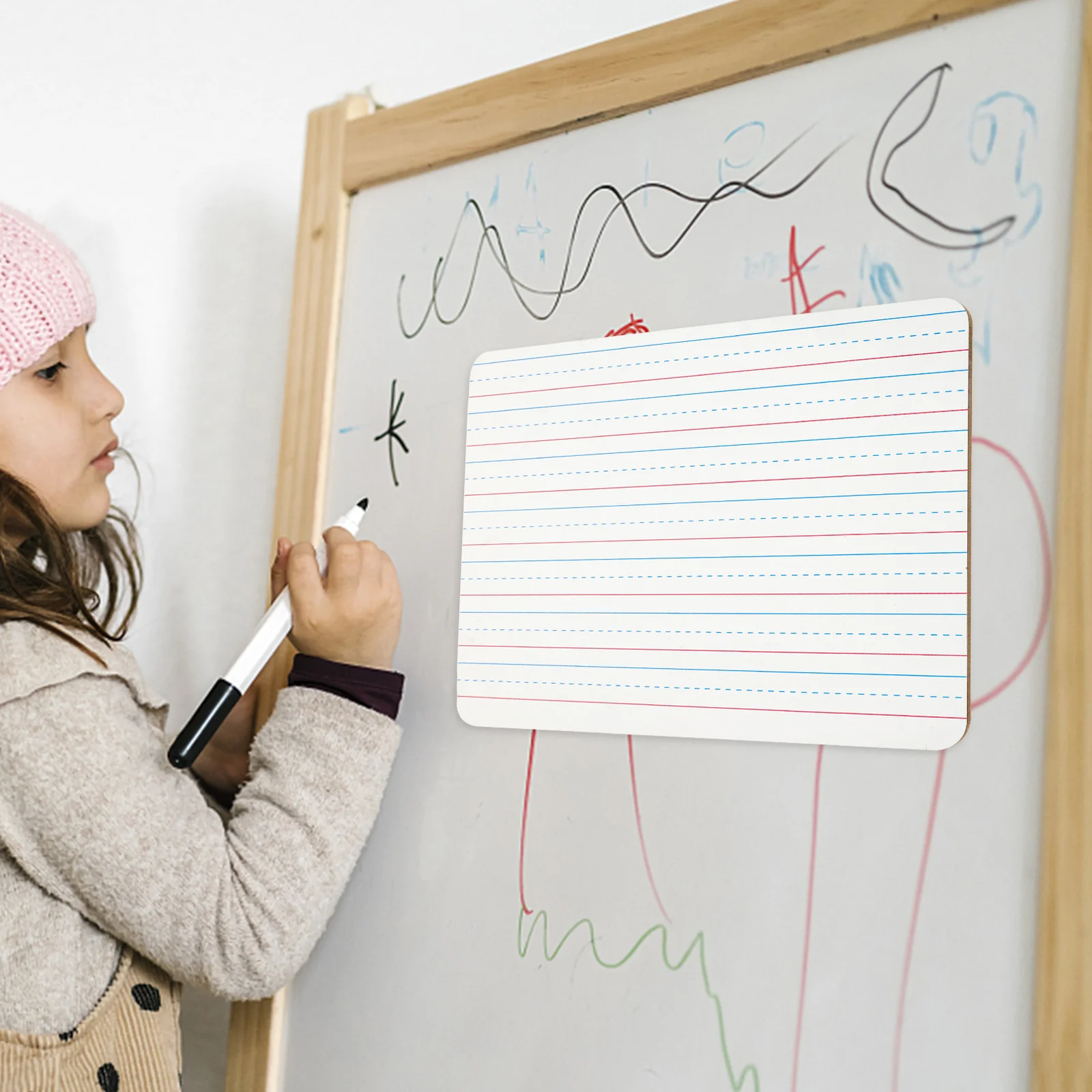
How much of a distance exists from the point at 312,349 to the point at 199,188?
11.2 inches

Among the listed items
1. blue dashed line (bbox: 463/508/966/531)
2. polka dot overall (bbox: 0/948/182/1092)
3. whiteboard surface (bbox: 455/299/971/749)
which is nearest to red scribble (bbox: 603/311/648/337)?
whiteboard surface (bbox: 455/299/971/749)

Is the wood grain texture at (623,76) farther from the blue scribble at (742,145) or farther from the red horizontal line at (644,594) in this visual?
the red horizontal line at (644,594)

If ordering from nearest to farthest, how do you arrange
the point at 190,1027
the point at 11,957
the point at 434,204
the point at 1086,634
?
the point at 1086,634 → the point at 11,957 → the point at 434,204 → the point at 190,1027

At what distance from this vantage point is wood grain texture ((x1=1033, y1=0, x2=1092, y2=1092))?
17.9 inches

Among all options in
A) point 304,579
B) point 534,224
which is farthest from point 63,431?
point 534,224

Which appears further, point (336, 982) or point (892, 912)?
point (336, 982)

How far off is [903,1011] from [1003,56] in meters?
0.45

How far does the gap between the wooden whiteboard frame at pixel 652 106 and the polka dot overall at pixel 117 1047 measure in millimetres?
65

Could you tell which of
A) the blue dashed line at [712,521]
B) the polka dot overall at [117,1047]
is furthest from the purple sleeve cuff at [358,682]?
the polka dot overall at [117,1047]

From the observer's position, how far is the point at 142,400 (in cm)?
95

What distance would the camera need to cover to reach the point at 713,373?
60cm

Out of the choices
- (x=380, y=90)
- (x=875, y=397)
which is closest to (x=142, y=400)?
(x=380, y=90)

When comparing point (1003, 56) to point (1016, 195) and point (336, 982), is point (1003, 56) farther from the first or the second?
point (336, 982)

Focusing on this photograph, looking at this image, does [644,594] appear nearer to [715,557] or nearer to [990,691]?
[715,557]
